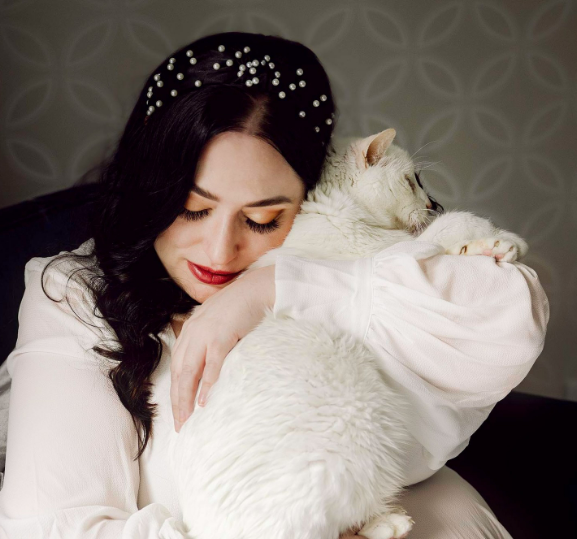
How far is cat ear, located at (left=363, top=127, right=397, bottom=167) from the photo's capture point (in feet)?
4.03

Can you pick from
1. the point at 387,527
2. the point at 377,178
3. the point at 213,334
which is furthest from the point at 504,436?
the point at 213,334

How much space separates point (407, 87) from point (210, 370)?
2.14 m

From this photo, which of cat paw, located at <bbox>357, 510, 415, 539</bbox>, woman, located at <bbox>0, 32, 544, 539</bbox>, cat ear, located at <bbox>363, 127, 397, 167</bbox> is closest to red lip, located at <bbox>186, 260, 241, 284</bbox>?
woman, located at <bbox>0, 32, 544, 539</bbox>

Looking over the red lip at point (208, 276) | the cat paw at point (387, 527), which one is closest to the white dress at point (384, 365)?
the cat paw at point (387, 527)

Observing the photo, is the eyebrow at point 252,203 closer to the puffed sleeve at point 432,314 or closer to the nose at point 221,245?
the nose at point 221,245

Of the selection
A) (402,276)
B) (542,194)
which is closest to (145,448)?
(402,276)

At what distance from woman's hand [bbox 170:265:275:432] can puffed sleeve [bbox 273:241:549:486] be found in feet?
0.15

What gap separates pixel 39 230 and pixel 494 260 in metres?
1.09

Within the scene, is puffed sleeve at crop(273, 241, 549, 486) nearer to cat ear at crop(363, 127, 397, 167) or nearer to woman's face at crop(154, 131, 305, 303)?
woman's face at crop(154, 131, 305, 303)

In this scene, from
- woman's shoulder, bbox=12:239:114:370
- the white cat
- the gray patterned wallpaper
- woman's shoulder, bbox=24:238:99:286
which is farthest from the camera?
the gray patterned wallpaper

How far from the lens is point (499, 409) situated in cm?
246

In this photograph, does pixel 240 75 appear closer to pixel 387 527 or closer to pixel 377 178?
pixel 377 178

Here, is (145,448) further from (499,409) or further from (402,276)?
(499,409)

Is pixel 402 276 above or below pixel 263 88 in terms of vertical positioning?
below
